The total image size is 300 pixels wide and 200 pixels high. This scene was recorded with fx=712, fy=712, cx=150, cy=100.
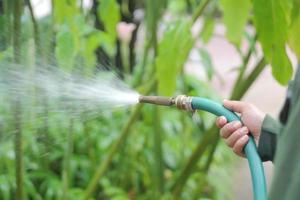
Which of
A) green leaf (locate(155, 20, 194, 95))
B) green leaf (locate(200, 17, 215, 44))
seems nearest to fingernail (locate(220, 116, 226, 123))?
green leaf (locate(155, 20, 194, 95))

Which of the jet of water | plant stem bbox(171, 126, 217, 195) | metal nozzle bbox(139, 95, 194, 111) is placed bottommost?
plant stem bbox(171, 126, 217, 195)

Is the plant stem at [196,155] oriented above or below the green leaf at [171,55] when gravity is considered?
below

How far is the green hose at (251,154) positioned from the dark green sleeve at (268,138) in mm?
20

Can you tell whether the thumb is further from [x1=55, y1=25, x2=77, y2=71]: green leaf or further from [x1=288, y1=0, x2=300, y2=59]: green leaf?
[x1=55, y1=25, x2=77, y2=71]: green leaf

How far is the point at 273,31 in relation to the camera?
1076 millimetres

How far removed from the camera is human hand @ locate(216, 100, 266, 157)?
97 cm

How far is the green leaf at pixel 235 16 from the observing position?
1.22 metres

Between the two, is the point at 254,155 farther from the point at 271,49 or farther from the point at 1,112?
the point at 1,112

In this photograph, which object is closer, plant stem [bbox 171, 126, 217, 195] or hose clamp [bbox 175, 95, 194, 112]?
hose clamp [bbox 175, 95, 194, 112]

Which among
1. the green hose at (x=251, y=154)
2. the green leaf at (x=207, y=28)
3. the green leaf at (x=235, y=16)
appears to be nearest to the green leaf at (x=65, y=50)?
the green leaf at (x=235, y=16)

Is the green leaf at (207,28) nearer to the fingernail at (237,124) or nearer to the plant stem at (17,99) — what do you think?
the plant stem at (17,99)

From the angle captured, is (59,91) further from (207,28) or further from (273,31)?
(207,28)

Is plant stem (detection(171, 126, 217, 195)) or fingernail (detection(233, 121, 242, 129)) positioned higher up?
fingernail (detection(233, 121, 242, 129))

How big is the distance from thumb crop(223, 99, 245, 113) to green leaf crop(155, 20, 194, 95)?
0.39m
